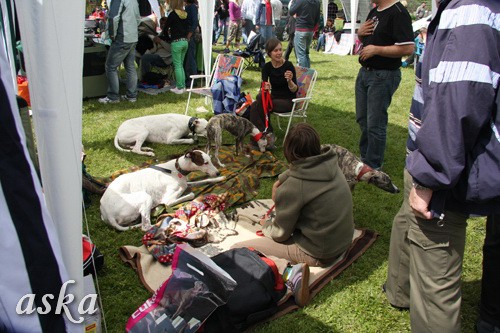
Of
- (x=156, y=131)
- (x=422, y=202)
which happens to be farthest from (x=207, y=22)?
(x=422, y=202)

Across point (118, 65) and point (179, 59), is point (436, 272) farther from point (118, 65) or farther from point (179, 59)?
point (179, 59)

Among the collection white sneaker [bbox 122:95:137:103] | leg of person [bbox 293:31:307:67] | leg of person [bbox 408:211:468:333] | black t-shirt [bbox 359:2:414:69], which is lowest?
white sneaker [bbox 122:95:137:103]

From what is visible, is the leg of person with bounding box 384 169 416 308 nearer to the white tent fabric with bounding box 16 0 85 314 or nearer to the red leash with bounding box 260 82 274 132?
the white tent fabric with bounding box 16 0 85 314

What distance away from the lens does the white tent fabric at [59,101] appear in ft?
5.31

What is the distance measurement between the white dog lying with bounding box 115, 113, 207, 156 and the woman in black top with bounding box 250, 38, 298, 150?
0.85 meters

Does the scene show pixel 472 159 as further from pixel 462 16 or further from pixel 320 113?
pixel 320 113

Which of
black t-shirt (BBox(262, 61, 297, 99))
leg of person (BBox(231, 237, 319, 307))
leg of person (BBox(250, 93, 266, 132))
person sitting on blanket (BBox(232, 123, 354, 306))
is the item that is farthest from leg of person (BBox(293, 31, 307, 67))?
leg of person (BBox(231, 237, 319, 307))

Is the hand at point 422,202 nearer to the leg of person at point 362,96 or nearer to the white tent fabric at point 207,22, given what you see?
the leg of person at point 362,96

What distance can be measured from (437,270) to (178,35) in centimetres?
774

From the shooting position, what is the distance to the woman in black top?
6066 millimetres

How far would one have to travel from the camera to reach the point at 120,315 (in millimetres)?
2918

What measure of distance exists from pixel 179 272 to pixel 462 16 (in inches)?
75.1

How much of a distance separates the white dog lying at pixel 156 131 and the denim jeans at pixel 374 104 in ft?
7.70

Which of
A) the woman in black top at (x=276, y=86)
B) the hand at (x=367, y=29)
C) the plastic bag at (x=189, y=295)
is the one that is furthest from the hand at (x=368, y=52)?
the plastic bag at (x=189, y=295)
